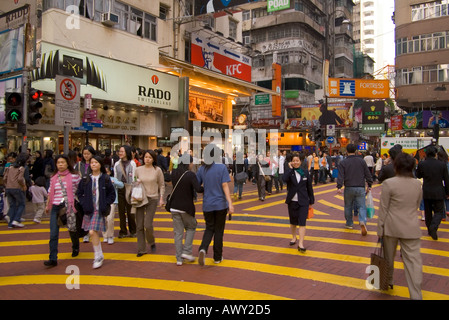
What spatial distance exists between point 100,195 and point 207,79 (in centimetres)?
1762

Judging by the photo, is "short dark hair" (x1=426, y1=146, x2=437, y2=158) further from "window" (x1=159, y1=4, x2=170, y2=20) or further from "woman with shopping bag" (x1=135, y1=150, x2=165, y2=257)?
"window" (x1=159, y1=4, x2=170, y2=20)

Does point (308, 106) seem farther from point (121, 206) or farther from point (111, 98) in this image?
point (121, 206)

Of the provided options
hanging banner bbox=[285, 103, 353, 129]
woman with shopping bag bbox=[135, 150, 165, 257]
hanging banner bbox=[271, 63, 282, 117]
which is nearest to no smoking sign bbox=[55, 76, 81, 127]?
woman with shopping bag bbox=[135, 150, 165, 257]

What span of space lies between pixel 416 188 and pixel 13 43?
13.8 meters

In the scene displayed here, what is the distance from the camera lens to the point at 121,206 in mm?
8016

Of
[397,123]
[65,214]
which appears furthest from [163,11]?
[397,123]

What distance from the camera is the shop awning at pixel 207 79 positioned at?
20.2 m

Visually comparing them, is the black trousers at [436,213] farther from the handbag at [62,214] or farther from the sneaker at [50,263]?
the sneaker at [50,263]

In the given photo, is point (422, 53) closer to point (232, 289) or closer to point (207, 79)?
point (207, 79)

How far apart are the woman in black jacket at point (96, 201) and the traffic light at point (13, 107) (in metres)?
5.72

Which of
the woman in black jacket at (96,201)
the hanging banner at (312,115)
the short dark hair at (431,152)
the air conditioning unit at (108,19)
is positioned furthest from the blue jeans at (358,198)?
the hanging banner at (312,115)
